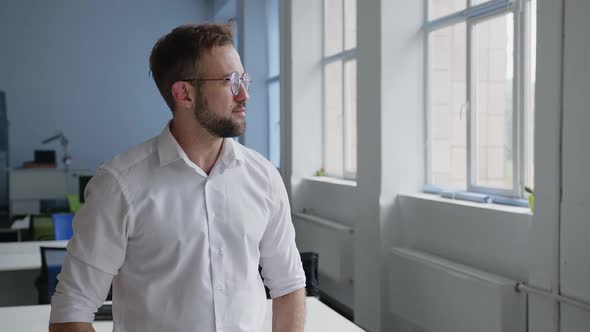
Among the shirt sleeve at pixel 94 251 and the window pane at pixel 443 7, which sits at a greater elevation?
the window pane at pixel 443 7

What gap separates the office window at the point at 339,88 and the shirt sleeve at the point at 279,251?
429 centimetres

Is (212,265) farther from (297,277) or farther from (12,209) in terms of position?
(12,209)

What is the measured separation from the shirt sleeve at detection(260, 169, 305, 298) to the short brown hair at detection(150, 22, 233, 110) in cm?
35

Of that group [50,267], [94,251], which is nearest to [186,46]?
[94,251]

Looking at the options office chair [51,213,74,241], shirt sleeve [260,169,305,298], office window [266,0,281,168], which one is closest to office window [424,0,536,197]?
shirt sleeve [260,169,305,298]

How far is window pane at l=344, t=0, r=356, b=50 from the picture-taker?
6.06m

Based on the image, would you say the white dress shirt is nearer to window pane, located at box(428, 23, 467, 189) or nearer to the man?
Answer: the man

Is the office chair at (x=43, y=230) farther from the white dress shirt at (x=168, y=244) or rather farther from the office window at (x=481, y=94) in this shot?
the white dress shirt at (x=168, y=244)

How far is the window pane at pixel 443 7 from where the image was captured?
176 inches

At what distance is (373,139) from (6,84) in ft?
23.2

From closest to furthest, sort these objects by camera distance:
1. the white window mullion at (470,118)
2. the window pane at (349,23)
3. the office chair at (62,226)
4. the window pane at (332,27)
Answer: the white window mullion at (470,118) < the office chair at (62,226) < the window pane at (349,23) < the window pane at (332,27)

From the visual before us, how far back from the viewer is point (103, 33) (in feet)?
33.4

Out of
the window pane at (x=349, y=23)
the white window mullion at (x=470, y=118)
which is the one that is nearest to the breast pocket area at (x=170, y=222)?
the white window mullion at (x=470, y=118)

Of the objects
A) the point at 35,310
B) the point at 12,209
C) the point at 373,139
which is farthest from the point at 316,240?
the point at 12,209
